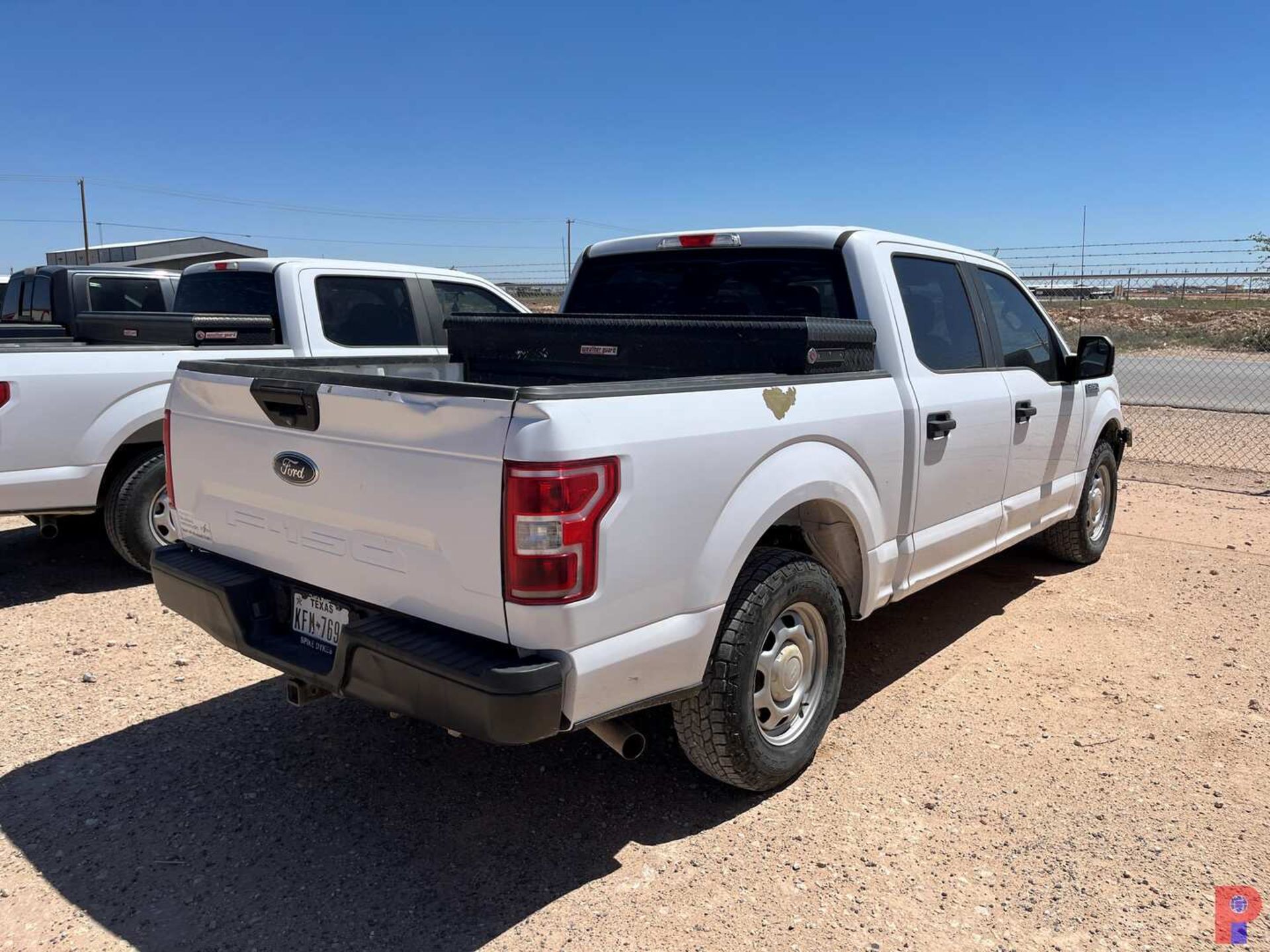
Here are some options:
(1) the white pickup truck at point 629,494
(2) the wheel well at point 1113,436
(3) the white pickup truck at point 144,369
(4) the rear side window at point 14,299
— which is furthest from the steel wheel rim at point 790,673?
(4) the rear side window at point 14,299

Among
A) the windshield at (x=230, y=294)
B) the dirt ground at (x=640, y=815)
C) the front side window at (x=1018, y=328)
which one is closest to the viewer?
the dirt ground at (x=640, y=815)

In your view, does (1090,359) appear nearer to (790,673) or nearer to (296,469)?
(790,673)

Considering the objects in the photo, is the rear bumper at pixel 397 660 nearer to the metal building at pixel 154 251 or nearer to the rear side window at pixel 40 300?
the rear side window at pixel 40 300

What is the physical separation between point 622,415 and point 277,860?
1.81 metres

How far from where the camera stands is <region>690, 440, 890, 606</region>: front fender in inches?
117

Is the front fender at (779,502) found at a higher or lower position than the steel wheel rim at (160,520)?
higher

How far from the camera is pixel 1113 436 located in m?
6.53

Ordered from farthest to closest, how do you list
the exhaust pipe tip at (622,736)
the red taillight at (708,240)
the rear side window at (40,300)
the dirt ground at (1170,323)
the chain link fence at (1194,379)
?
the dirt ground at (1170,323) < the rear side window at (40,300) < the chain link fence at (1194,379) < the red taillight at (708,240) < the exhaust pipe tip at (622,736)

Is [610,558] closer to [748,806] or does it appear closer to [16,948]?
[748,806]

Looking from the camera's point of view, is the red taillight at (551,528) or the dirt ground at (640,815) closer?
the red taillight at (551,528)

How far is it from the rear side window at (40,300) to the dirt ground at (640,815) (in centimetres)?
819

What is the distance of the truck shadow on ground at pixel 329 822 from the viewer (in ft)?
9.33

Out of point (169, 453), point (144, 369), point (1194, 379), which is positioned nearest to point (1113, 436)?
point (169, 453)

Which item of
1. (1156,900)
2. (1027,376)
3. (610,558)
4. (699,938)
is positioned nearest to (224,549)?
(610,558)
